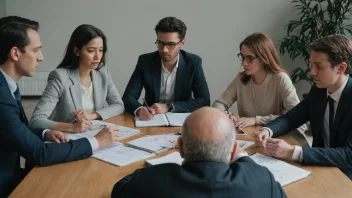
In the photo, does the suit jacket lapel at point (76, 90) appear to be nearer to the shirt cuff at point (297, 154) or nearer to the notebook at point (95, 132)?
the notebook at point (95, 132)

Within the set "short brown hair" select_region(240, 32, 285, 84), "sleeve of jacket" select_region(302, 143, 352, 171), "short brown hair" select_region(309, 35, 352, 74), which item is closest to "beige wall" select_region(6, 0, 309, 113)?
"short brown hair" select_region(240, 32, 285, 84)

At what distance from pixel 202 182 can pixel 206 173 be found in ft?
0.10

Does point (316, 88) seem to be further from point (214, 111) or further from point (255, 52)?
point (214, 111)

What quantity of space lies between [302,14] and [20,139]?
398 cm

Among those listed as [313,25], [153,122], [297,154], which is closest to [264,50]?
[153,122]

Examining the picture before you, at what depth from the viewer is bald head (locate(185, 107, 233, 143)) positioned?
1.12 m

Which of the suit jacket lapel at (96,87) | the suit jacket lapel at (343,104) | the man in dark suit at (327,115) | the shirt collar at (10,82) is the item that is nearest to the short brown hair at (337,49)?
the man in dark suit at (327,115)

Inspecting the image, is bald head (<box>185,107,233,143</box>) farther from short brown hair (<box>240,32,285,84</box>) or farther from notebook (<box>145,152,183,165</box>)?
short brown hair (<box>240,32,285,84</box>)

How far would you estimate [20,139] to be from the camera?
1657 millimetres

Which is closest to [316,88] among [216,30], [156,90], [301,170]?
[301,170]

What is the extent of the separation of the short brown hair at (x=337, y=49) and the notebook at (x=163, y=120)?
868mm

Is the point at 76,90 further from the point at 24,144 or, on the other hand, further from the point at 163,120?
the point at 24,144

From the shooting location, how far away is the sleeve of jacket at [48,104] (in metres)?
2.21

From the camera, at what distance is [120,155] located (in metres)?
1.81
